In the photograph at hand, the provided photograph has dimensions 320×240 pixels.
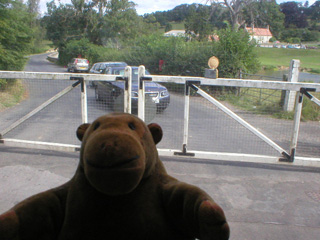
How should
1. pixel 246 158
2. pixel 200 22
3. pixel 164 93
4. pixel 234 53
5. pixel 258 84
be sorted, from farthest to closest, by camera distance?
pixel 200 22
pixel 234 53
pixel 164 93
pixel 246 158
pixel 258 84

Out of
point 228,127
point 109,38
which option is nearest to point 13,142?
point 228,127

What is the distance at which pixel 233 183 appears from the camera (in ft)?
16.0

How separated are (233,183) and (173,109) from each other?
70.3 inches

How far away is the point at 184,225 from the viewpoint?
5.98 feet

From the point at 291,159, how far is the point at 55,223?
4.55 meters

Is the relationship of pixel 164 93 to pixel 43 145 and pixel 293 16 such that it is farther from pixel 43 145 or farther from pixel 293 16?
pixel 293 16

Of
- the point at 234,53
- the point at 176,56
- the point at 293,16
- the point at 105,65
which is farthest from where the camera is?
the point at 293,16

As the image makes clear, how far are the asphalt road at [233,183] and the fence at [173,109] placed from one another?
0.06 meters

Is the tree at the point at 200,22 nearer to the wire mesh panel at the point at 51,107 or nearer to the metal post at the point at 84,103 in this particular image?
the wire mesh panel at the point at 51,107

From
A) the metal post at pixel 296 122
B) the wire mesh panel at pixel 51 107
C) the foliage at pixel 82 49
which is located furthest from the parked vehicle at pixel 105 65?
the foliage at pixel 82 49

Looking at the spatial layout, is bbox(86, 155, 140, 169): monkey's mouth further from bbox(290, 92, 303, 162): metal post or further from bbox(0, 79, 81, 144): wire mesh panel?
bbox(290, 92, 303, 162): metal post

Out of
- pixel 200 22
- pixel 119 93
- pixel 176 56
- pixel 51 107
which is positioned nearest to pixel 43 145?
pixel 51 107

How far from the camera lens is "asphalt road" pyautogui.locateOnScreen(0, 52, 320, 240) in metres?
3.70

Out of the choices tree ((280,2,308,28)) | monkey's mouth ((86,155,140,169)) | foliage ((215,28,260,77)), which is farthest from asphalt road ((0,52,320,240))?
tree ((280,2,308,28))
